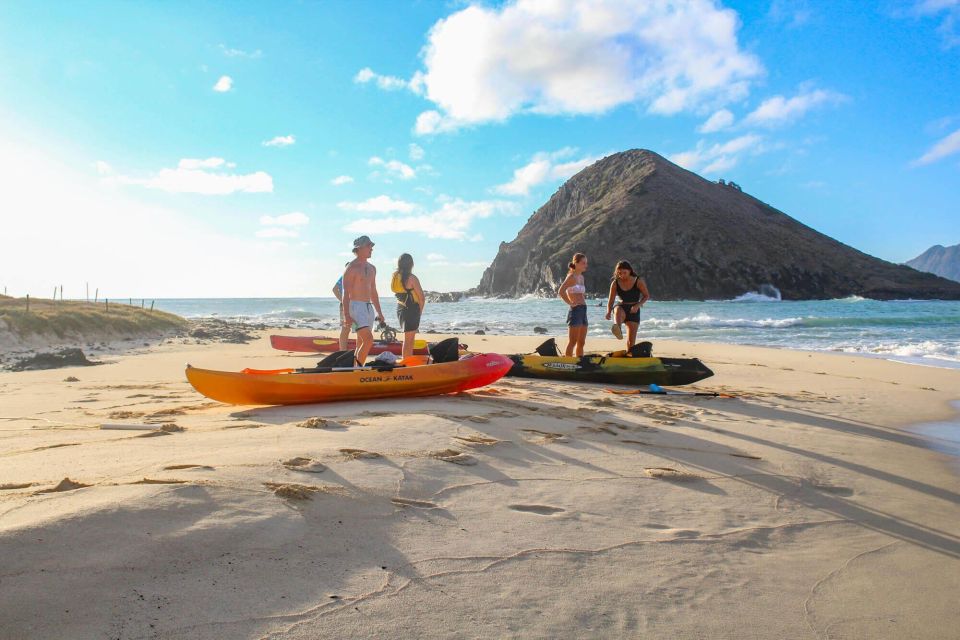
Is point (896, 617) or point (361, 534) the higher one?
point (361, 534)

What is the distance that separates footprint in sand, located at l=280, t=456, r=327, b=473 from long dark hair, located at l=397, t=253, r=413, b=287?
4289 mm

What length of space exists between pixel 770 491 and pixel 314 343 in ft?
38.0

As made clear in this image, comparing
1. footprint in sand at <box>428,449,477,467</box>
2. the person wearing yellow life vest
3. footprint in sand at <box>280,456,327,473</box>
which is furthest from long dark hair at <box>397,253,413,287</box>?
footprint in sand at <box>280,456,327,473</box>

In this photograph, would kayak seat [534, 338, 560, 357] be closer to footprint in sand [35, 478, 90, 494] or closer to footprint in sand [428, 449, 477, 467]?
footprint in sand [428, 449, 477, 467]

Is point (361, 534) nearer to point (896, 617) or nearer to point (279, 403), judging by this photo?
point (896, 617)

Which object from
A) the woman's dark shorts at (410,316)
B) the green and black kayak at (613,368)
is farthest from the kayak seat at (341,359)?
the green and black kayak at (613,368)

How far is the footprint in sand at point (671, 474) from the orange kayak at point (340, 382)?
2693mm

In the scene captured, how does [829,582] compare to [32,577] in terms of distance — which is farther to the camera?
[829,582]

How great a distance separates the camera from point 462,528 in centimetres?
256

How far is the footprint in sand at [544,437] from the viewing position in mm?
4172

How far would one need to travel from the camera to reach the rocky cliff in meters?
70.8

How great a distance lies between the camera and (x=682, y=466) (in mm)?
3781

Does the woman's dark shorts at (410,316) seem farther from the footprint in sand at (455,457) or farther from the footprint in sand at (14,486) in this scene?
the footprint in sand at (14,486)

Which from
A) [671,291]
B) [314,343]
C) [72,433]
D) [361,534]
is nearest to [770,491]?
[361,534]
